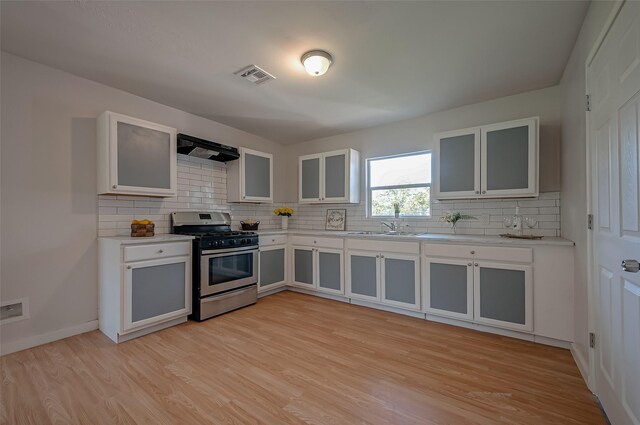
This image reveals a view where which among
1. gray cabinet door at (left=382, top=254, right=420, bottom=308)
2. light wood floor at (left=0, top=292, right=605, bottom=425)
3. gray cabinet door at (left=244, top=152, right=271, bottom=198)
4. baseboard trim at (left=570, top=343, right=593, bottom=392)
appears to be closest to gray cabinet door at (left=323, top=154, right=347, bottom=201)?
gray cabinet door at (left=244, top=152, right=271, bottom=198)

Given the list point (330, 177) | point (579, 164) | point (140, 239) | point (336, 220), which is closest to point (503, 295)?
point (579, 164)

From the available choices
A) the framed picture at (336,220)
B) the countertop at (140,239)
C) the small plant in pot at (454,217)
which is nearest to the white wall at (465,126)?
the framed picture at (336,220)

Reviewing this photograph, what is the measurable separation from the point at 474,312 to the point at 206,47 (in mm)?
3400

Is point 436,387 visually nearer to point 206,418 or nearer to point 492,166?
point 206,418

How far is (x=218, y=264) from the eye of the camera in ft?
10.4

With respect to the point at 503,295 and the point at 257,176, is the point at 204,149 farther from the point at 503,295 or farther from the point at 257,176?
the point at 503,295

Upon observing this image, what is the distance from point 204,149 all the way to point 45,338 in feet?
A: 7.66

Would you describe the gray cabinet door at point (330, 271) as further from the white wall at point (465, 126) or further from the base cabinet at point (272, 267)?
the white wall at point (465, 126)

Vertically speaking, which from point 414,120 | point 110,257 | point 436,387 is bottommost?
Answer: point 436,387

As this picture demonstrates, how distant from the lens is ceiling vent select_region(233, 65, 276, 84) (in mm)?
2521

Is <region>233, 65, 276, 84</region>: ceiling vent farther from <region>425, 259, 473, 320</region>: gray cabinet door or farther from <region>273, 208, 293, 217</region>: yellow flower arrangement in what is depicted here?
<region>425, 259, 473, 320</region>: gray cabinet door

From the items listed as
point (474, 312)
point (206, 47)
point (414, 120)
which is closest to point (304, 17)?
point (206, 47)

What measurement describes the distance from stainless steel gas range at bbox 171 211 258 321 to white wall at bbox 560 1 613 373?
10.5 feet

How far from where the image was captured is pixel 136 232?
2.88 metres
